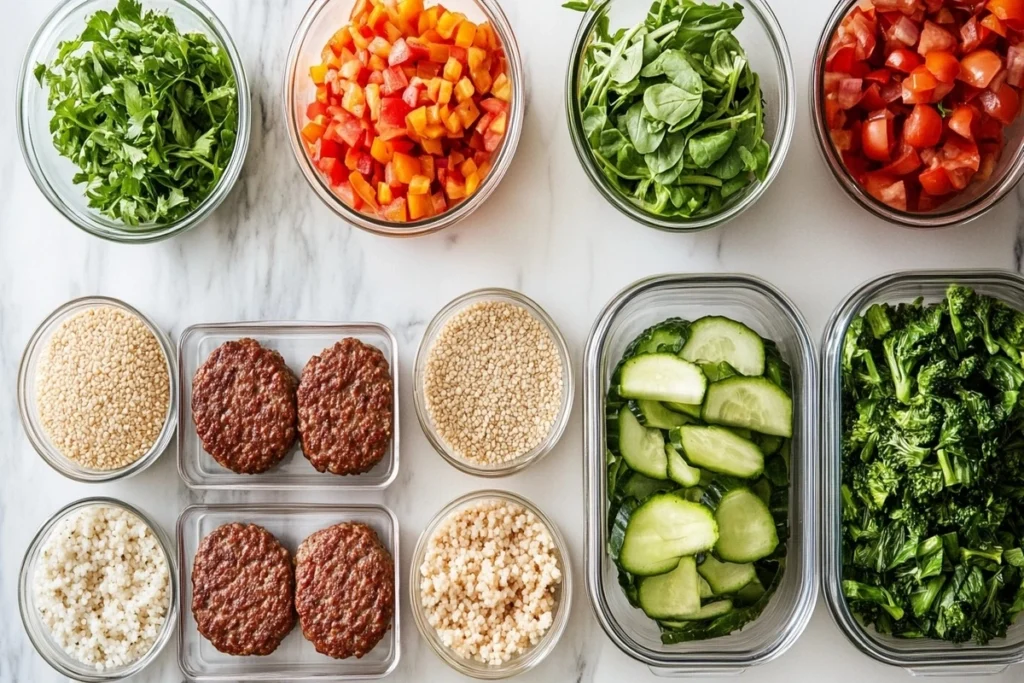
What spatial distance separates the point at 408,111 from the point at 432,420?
29.4 inches

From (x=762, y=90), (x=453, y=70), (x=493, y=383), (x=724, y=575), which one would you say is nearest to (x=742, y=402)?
(x=724, y=575)

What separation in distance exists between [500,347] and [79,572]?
120 cm

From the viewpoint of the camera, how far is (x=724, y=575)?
196 centimetres

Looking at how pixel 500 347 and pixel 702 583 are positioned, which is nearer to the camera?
pixel 702 583

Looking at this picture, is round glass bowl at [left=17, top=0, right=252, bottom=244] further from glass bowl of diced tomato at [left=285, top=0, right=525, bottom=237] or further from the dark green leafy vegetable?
the dark green leafy vegetable

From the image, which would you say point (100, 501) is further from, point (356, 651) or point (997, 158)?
point (997, 158)

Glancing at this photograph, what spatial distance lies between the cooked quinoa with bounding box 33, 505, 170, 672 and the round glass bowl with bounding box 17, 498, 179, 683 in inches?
0.5

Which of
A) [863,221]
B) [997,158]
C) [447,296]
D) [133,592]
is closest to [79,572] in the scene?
[133,592]

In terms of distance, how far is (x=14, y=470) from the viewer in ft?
7.39

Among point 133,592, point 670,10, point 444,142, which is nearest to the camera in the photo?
point 670,10

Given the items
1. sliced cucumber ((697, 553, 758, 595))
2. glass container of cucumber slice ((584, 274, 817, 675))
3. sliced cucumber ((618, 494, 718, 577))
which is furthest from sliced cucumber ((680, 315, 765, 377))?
sliced cucumber ((697, 553, 758, 595))

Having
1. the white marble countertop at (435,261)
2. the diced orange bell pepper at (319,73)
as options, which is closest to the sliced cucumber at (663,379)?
the white marble countertop at (435,261)

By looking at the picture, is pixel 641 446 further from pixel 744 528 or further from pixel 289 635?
pixel 289 635

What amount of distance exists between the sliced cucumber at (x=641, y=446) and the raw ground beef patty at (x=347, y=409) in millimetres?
A: 578
